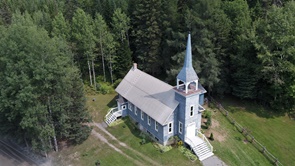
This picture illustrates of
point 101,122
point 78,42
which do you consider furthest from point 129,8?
point 101,122

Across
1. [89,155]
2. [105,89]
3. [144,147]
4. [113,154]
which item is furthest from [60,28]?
[144,147]

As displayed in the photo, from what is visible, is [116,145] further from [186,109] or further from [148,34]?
[148,34]

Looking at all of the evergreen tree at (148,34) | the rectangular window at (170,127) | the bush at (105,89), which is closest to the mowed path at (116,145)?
the rectangular window at (170,127)

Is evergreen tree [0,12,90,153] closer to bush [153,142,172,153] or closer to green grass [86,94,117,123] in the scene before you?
green grass [86,94,117,123]

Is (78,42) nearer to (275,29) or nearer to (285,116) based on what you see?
(275,29)

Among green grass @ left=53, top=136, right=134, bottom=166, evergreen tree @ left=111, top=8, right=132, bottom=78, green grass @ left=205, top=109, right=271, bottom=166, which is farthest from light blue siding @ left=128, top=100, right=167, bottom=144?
evergreen tree @ left=111, top=8, right=132, bottom=78

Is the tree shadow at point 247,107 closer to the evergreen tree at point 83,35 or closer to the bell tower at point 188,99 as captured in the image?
the bell tower at point 188,99
